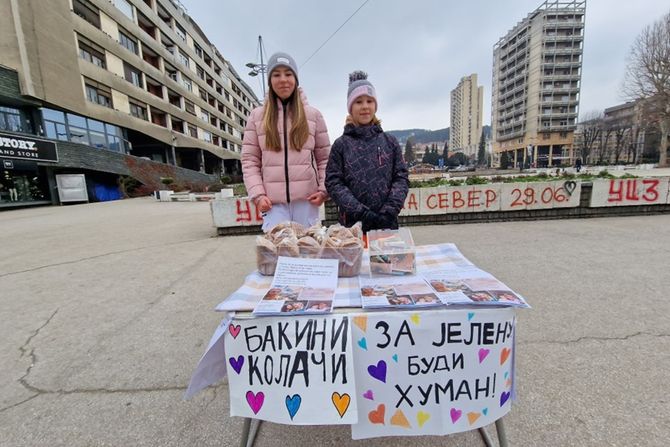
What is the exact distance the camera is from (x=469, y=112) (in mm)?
112000

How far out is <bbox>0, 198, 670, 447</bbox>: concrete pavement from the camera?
61.5 inches

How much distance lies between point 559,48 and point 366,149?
Answer: 7657cm

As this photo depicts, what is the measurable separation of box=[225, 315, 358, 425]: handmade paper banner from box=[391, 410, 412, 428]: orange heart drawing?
7.0 inches

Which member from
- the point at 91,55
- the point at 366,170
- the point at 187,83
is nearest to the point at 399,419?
the point at 366,170

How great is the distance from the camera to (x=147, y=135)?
25.1 meters

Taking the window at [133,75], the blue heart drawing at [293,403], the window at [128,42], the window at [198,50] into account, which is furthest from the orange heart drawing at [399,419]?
the window at [198,50]

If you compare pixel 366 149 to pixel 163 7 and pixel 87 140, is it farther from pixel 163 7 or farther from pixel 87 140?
pixel 163 7

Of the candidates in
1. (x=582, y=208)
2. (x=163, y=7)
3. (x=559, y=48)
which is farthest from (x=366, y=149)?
(x=559, y=48)

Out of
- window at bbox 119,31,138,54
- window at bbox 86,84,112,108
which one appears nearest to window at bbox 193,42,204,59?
window at bbox 119,31,138,54

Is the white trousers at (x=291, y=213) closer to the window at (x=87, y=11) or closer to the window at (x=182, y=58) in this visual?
the window at (x=87, y=11)

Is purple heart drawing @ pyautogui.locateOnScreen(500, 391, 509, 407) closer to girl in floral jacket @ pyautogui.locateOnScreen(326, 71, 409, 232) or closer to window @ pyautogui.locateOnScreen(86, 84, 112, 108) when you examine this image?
girl in floral jacket @ pyautogui.locateOnScreen(326, 71, 409, 232)

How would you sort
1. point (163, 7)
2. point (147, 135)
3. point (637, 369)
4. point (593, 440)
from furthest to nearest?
point (163, 7)
point (147, 135)
point (637, 369)
point (593, 440)

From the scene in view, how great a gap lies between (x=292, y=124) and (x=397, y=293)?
1520 mm

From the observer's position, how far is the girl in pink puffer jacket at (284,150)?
2174mm
